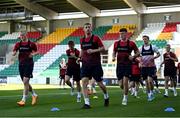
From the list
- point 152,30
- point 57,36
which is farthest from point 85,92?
point 57,36

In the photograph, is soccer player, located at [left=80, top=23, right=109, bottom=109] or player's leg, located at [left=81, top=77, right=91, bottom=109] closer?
player's leg, located at [left=81, top=77, right=91, bottom=109]

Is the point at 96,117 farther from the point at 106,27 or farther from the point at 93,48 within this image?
the point at 106,27

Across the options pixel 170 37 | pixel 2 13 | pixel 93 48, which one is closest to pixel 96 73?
pixel 93 48

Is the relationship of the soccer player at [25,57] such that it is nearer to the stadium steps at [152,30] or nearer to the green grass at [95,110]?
the green grass at [95,110]

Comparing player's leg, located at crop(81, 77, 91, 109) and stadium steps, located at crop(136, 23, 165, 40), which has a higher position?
stadium steps, located at crop(136, 23, 165, 40)

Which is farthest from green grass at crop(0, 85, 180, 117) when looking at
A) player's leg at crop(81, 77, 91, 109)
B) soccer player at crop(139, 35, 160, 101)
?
soccer player at crop(139, 35, 160, 101)

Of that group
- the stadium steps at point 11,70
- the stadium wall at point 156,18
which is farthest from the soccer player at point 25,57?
the stadium steps at point 11,70

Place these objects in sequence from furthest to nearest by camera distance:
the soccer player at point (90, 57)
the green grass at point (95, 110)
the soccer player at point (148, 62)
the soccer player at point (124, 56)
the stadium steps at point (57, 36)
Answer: the stadium steps at point (57, 36) < the soccer player at point (148, 62) < the soccer player at point (124, 56) < the soccer player at point (90, 57) < the green grass at point (95, 110)

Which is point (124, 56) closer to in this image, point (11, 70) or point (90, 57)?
point (90, 57)

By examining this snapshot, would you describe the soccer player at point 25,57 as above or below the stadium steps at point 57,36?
below

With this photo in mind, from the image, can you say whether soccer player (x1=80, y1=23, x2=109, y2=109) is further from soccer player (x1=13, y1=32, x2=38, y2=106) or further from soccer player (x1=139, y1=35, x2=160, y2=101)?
soccer player (x1=139, y1=35, x2=160, y2=101)

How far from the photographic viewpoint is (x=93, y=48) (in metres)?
12.9

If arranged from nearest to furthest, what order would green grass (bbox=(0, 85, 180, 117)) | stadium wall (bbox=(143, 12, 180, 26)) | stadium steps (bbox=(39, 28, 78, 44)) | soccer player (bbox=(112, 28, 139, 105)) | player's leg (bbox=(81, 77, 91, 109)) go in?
green grass (bbox=(0, 85, 180, 117)), player's leg (bbox=(81, 77, 91, 109)), soccer player (bbox=(112, 28, 139, 105)), stadium wall (bbox=(143, 12, 180, 26)), stadium steps (bbox=(39, 28, 78, 44))

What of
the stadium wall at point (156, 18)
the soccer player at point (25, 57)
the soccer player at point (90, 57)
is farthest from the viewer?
the stadium wall at point (156, 18)
